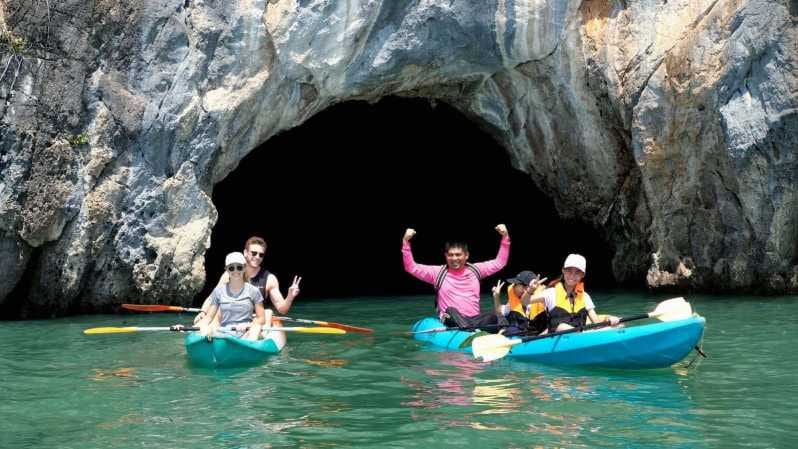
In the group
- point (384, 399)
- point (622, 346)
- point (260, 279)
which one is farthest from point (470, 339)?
point (384, 399)

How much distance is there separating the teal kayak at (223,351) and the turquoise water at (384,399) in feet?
0.43

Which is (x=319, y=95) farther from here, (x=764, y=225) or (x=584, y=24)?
(x=764, y=225)

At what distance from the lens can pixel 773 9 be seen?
41.3 ft

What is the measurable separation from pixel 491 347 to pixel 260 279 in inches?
107

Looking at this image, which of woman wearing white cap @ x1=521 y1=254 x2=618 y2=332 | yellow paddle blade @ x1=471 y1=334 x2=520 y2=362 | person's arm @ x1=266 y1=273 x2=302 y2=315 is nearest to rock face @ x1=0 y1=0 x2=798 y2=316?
person's arm @ x1=266 y1=273 x2=302 y2=315

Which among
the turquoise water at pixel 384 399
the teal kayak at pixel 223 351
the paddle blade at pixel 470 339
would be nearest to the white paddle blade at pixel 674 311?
the turquoise water at pixel 384 399

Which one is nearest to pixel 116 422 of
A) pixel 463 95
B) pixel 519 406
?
pixel 519 406

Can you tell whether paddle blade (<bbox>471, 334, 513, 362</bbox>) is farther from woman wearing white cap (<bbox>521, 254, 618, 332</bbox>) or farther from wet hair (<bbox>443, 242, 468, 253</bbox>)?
wet hair (<bbox>443, 242, 468, 253</bbox>)

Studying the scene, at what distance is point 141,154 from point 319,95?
2.78 m

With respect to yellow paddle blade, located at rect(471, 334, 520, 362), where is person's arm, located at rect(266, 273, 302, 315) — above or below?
above

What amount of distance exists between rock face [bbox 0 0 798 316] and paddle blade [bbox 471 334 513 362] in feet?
18.5

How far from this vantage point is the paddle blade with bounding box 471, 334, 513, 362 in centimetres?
855

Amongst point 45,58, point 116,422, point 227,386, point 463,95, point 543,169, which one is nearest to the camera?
point 116,422

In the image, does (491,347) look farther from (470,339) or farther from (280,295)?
(280,295)
